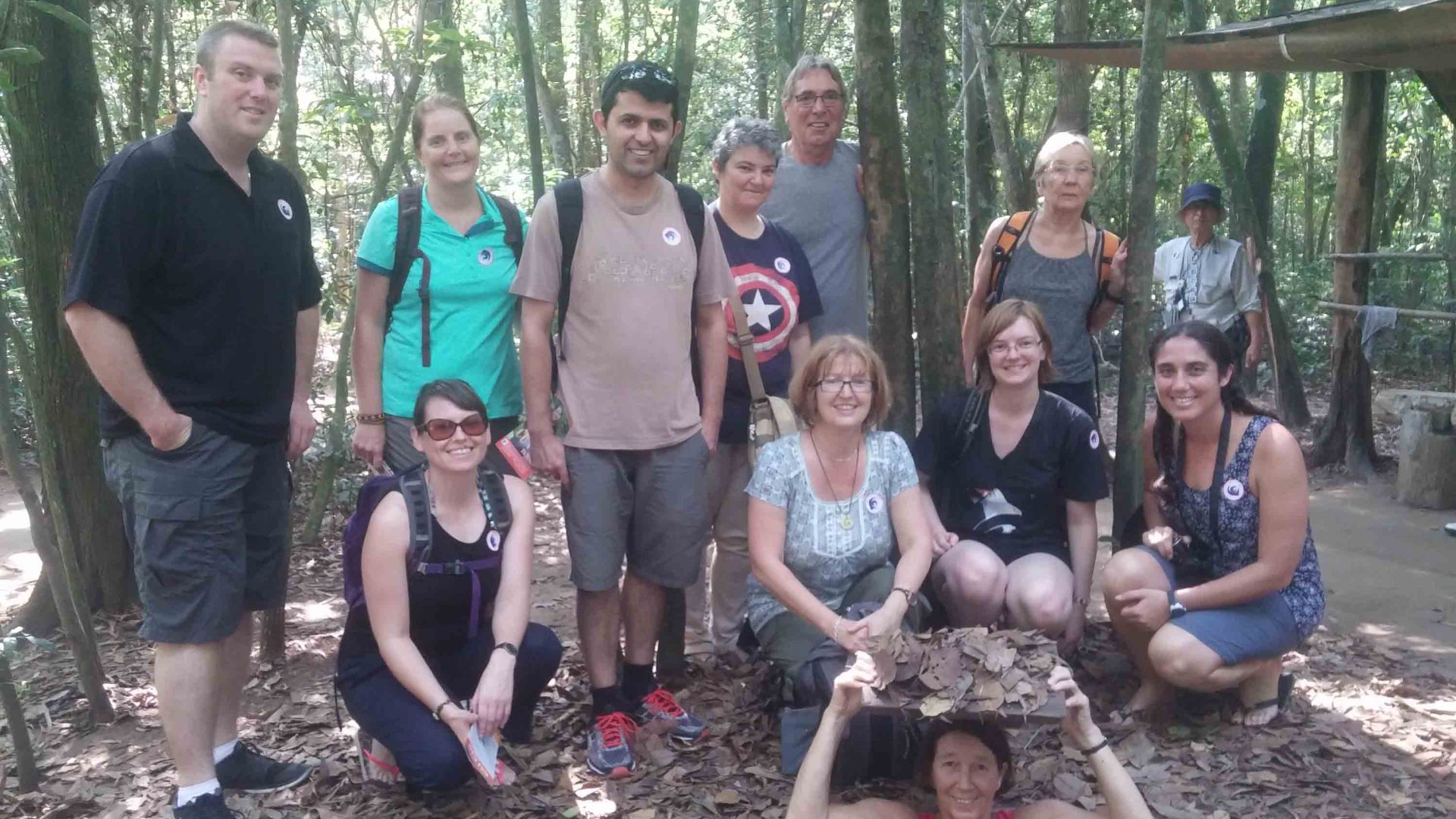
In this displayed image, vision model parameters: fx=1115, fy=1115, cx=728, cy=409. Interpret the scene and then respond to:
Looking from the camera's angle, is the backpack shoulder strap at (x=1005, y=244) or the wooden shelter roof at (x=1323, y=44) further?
the wooden shelter roof at (x=1323, y=44)

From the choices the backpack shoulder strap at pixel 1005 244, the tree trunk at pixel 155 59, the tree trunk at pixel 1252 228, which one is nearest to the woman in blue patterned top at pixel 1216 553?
the backpack shoulder strap at pixel 1005 244

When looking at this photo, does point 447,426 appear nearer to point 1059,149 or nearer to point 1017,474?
point 1017,474

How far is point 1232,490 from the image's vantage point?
3.77 m

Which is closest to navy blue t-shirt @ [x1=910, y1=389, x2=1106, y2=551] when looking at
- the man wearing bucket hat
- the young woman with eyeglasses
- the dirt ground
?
the young woman with eyeglasses

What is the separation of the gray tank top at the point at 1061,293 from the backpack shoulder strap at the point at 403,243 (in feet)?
7.44

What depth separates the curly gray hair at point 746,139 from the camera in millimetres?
3963

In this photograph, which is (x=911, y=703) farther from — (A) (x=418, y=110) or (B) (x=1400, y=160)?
(B) (x=1400, y=160)

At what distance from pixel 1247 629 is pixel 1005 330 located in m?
1.27

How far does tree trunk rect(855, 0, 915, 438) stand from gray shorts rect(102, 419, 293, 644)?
96.7 inches

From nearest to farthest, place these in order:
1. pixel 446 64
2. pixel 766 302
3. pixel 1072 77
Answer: pixel 766 302 → pixel 446 64 → pixel 1072 77

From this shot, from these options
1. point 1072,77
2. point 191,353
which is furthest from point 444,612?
point 1072,77

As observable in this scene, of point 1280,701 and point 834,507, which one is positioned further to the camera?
point 1280,701

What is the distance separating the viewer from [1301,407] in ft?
32.5

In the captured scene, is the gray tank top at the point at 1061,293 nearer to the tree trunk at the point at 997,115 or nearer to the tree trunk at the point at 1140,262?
the tree trunk at the point at 1140,262
